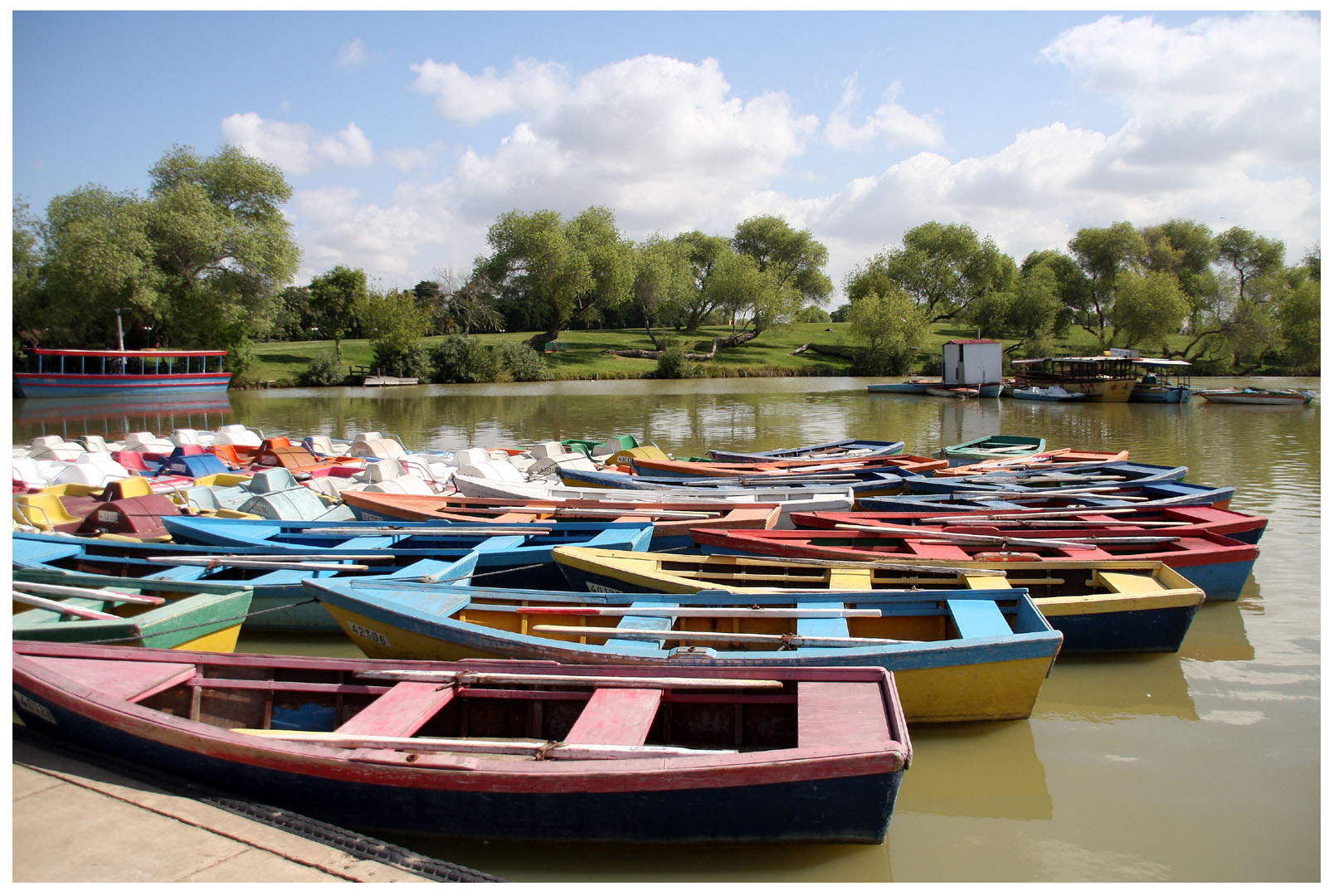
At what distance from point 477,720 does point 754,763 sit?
204 cm

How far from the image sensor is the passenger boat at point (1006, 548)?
330 inches

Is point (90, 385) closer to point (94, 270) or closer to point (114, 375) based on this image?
point (114, 375)

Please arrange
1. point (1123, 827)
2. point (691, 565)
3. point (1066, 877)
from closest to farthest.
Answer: point (1066, 877) < point (1123, 827) < point (691, 565)

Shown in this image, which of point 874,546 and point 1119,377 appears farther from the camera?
point 1119,377

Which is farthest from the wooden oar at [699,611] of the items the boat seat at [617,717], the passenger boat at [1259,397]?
the passenger boat at [1259,397]

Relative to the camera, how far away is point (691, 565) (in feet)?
27.9

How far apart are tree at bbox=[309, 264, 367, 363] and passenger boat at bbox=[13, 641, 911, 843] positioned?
71.0 m

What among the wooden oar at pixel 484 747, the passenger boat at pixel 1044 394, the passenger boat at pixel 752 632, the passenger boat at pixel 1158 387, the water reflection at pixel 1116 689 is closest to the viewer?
the wooden oar at pixel 484 747

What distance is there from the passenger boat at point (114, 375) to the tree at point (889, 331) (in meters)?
46.3

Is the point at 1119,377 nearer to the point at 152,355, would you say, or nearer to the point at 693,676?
the point at 693,676

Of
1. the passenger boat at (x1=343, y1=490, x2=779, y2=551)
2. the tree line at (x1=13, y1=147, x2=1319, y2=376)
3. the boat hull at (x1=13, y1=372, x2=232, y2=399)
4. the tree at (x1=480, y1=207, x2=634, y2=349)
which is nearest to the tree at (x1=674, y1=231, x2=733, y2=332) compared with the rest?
the tree line at (x1=13, y1=147, x2=1319, y2=376)

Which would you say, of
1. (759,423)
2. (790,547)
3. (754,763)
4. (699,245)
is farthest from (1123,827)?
(699,245)

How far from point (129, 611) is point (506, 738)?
4.36 meters

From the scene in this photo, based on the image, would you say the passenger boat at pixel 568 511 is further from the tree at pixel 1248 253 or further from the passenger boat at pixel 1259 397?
the tree at pixel 1248 253
